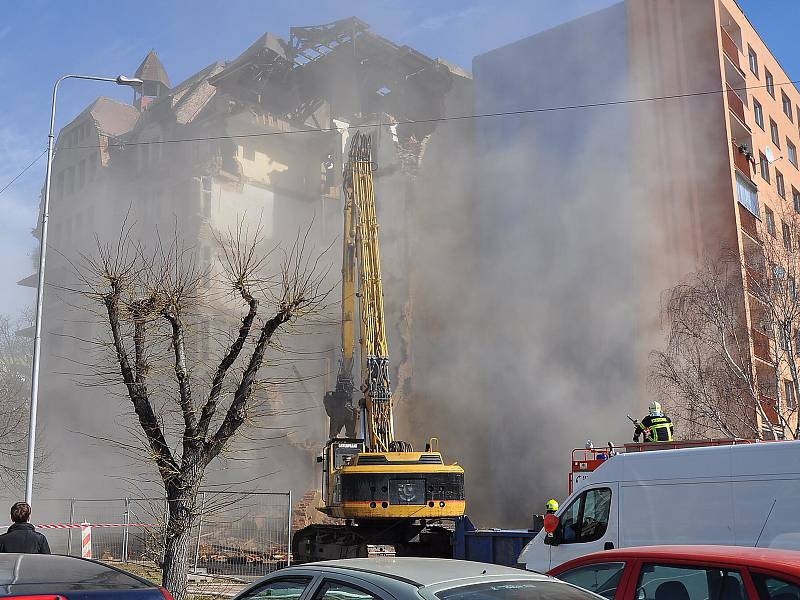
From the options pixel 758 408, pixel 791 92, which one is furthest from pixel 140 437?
pixel 791 92

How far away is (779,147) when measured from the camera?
29.2 meters

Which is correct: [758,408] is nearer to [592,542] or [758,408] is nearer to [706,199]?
[706,199]

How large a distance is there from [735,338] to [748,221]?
683cm

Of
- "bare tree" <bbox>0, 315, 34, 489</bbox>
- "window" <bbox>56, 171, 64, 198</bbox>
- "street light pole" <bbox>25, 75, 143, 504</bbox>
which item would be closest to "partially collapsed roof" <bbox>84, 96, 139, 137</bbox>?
"window" <bbox>56, 171, 64, 198</bbox>

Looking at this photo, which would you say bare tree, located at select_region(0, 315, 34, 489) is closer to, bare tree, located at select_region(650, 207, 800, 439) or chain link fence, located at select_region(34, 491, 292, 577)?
chain link fence, located at select_region(34, 491, 292, 577)

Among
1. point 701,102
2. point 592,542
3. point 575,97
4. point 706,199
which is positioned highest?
point 575,97

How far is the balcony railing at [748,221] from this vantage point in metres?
23.9

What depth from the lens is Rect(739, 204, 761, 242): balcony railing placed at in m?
23.9

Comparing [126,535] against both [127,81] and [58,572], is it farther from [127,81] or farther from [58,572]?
[58,572]

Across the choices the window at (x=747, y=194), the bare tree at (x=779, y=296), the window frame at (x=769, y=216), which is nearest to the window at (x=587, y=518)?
the bare tree at (x=779, y=296)

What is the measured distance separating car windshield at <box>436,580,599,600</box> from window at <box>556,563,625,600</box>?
102 cm

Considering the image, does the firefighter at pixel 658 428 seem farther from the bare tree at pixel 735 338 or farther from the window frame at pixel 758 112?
the window frame at pixel 758 112

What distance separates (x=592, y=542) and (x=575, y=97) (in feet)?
74.0

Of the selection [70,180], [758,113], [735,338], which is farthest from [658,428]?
[70,180]
